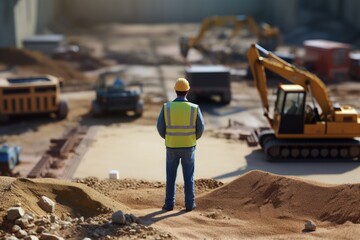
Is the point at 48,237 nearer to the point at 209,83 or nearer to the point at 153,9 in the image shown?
the point at 209,83

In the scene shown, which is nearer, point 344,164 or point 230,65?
point 344,164

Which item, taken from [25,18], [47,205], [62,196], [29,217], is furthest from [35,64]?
[29,217]

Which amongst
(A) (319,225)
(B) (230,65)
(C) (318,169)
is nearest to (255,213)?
(A) (319,225)

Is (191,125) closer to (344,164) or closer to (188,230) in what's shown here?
(188,230)

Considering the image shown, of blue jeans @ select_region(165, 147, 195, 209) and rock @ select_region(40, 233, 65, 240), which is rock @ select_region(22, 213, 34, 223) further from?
blue jeans @ select_region(165, 147, 195, 209)

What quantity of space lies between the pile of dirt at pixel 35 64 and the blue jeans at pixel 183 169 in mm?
20195

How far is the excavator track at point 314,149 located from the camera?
15.1 metres

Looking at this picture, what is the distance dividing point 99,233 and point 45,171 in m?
6.72

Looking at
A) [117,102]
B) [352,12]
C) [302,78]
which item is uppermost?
[352,12]

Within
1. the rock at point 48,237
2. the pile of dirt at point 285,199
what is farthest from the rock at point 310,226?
the rock at point 48,237

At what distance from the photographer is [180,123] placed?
8.94 m

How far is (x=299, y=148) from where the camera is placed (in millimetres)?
15227

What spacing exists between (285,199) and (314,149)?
20.0ft

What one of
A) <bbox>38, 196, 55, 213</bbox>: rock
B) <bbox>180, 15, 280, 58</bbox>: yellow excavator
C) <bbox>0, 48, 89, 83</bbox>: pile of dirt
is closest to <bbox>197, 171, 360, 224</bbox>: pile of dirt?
<bbox>38, 196, 55, 213</bbox>: rock
